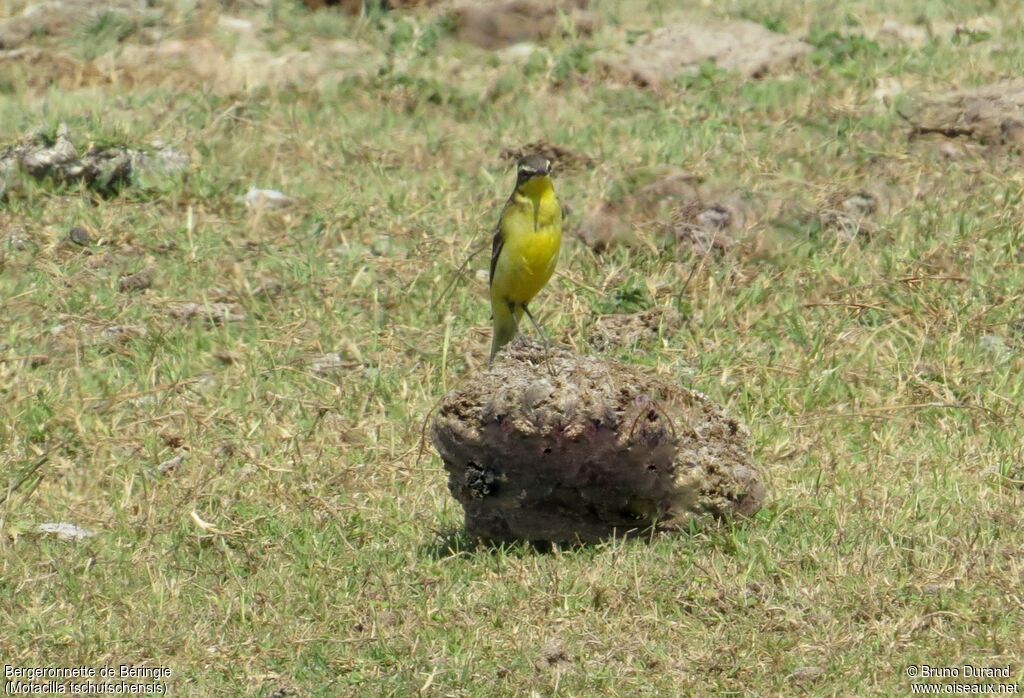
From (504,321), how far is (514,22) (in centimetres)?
532

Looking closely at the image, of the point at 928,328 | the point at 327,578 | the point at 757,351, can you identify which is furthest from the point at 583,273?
the point at 327,578

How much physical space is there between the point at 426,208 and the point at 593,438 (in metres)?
4.22

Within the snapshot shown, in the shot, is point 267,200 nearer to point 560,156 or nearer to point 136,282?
point 136,282

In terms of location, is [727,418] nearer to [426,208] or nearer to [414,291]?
[414,291]

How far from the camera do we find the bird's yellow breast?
296 inches

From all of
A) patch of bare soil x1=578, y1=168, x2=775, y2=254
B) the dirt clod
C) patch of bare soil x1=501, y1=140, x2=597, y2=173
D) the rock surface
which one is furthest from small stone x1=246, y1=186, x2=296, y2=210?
the rock surface

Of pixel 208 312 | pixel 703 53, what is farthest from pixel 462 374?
pixel 703 53

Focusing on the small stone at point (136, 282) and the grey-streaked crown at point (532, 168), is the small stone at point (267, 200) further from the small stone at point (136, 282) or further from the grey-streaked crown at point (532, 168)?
the grey-streaked crown at point (532, 168)

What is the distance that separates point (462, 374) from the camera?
8406mm

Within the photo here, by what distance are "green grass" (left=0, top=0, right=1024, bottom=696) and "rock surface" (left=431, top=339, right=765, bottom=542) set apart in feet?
0.49

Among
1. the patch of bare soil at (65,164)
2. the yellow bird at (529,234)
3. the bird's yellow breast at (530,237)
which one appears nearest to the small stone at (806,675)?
the yellow bird at (529,234)

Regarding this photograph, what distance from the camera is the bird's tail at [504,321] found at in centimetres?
784

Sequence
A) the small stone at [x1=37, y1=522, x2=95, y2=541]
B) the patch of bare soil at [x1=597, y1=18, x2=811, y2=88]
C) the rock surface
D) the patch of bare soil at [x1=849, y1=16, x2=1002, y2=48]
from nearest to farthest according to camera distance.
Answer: the rock surface
the small stone at [x1=37, y1=522, x2=95, y2=541]
the patch of bare soil at [x1=597, y1=18, x2=811, y2=88]
the patch of bare soil at [x1=849, y1=16, x2=1002, y2=48]

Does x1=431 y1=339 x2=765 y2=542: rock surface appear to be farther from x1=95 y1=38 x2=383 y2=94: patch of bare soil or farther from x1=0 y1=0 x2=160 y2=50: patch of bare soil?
x1=0 y1=0 x2=160 y2=50: patch of bare soil
